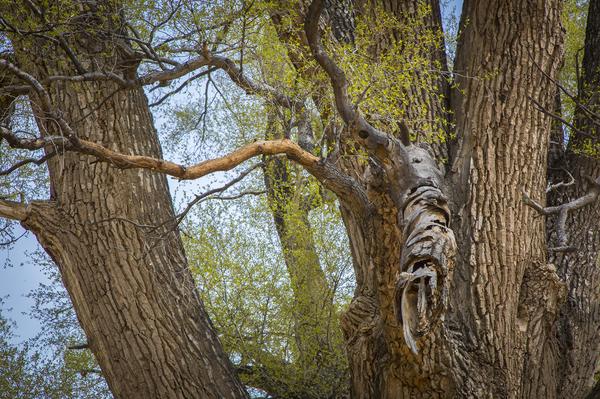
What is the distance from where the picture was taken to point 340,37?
6.70m

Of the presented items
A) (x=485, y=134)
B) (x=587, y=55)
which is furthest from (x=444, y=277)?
(x=587, y=55)

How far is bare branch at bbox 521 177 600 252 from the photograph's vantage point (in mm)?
5797

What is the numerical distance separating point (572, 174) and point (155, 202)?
417 cm

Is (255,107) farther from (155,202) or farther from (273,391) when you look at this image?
(273,391)

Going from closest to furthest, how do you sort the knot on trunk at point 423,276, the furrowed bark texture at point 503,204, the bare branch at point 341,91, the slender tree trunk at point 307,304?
1. the knot on trunk at point 423,276
2. the bare branch at point 341,91
3. the furrowed bark texture at point 503,204
4. the slender tree trunk at point 307,304

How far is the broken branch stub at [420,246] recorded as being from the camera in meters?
4.03

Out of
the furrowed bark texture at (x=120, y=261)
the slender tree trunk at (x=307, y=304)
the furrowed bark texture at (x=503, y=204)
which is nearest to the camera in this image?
the furrowed bark texture at (x=503, y=204)

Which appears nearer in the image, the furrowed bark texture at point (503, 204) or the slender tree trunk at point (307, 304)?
the furrowed bark texture at point (503, 204)

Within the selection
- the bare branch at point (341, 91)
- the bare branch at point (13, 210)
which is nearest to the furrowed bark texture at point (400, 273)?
the bare branch at point (341, 91)

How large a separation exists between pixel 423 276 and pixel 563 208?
106 inches

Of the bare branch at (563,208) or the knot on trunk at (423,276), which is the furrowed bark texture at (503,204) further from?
the knot on trunk at (423,276)

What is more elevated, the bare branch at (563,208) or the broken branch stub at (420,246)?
the bare branch at (563,208)

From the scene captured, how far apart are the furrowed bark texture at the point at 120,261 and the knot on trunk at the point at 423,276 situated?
7.13 ft

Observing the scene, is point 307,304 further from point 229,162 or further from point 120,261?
point 229,162
